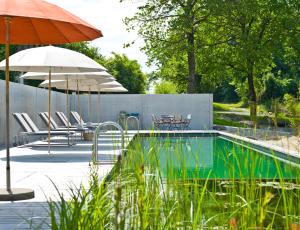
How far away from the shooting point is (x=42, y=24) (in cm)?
692

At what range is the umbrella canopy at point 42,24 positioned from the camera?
221 inches

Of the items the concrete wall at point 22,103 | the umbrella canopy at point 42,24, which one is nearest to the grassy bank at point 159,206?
the umbrella canopy at point 42,24

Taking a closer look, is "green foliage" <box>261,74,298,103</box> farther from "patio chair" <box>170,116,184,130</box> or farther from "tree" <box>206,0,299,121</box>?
"patio chair" <box>170,116,184,130</box>

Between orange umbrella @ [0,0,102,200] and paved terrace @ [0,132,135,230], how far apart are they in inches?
17.6

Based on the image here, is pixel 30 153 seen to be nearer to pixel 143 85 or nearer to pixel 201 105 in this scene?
pixel 201 105

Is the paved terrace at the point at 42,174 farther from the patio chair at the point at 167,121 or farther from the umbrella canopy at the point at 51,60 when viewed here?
the patio chair at the point at 167,121

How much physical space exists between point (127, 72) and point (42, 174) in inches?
1674

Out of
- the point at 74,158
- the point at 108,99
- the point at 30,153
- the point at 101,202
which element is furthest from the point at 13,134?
the point at 101,202

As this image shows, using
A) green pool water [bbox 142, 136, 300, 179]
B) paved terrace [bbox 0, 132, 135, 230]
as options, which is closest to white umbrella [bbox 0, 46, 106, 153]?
paved terrace [bbox 0, 132, 135, 230]

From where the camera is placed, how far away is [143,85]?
53.1 metres

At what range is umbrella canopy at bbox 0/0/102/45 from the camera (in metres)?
5.60

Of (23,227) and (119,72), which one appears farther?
(119,72)

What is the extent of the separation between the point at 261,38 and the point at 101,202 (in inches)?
1117

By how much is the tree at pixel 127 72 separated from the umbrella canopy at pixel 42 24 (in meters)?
42.2
